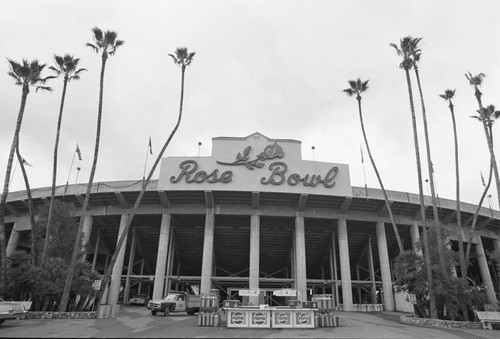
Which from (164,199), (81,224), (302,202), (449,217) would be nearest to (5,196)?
(81,224)

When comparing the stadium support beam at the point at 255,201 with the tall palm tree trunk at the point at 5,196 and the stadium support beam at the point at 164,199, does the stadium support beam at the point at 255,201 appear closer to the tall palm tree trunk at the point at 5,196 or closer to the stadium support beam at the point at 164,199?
the stadium support beam at the point at 164,199

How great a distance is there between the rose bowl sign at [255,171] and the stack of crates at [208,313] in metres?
16.2

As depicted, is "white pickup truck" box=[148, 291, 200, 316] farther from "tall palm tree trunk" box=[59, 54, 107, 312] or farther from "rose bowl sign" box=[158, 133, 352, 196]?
"rose bowl sign" box=[158, 133, 352, 196]

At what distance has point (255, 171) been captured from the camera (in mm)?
35031

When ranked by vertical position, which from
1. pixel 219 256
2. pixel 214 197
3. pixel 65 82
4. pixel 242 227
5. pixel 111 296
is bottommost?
pixel 111 296

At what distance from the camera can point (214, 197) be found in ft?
117

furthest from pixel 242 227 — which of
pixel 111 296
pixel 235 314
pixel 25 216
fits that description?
pixel 25 216

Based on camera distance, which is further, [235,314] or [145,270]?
[145,270]

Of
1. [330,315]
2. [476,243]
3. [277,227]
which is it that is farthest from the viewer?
[476,243]

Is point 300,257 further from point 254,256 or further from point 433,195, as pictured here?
point 433,195

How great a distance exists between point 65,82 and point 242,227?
24.1 metres

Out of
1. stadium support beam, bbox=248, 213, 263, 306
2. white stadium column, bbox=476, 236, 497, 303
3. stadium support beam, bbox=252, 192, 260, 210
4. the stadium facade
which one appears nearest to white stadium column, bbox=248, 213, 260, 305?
stadium support beam, bbox=248, 213, 263, 306

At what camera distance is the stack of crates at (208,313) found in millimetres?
18231

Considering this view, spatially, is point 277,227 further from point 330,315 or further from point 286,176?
point 330,315
